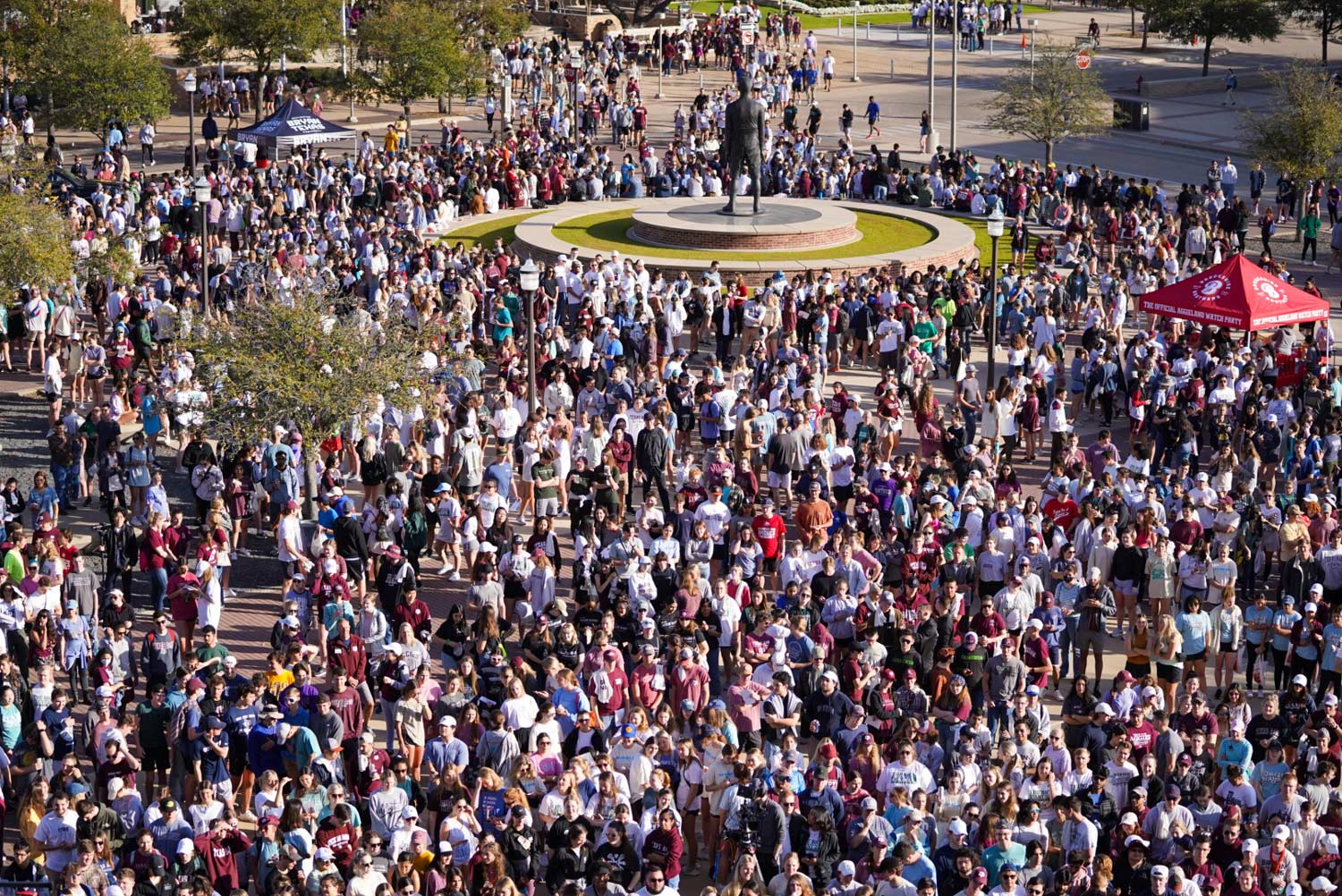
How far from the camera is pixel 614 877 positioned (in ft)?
45.8

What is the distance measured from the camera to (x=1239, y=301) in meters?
26.4

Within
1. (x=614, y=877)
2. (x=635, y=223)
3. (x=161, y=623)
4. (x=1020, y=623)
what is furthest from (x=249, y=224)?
(x=614, y=877)

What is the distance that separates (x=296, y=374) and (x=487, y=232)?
17.3m

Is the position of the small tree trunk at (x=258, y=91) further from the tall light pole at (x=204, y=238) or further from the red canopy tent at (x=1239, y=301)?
the red canopy tent at (x=1239, y=301)

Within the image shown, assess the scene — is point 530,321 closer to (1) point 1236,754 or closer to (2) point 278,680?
(2) point 278,680

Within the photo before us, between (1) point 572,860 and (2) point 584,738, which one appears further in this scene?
(2) point 584,738

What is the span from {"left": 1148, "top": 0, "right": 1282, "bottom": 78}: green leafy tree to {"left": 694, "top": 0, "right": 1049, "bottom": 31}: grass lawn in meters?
19.2

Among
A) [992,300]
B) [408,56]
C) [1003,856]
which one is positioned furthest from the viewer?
[408,56]

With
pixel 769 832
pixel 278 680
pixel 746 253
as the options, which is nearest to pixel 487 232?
pixel 746 253

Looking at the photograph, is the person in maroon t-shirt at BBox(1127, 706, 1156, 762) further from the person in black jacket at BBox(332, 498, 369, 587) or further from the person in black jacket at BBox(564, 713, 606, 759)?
the person in black jacket at BBox(332, 498, 369, 587)

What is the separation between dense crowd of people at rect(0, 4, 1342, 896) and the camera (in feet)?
47.2

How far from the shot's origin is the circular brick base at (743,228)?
117 feet

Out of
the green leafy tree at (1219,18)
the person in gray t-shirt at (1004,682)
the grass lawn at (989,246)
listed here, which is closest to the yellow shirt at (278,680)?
the person in gray t-shirt at (1004,682)

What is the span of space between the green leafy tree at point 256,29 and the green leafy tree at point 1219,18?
27491 millimetres
